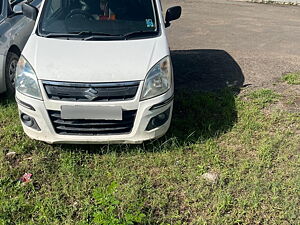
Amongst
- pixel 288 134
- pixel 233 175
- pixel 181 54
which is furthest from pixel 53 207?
pixel 181 54

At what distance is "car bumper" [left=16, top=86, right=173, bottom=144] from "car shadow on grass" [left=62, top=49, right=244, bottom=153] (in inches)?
12.8

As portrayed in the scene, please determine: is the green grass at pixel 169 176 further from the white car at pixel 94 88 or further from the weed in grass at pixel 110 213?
the white car at pixel 94 88

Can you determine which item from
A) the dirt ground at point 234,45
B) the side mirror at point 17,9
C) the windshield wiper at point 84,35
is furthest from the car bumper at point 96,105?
the side mirror at point 17,9

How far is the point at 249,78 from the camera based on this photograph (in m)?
6.05

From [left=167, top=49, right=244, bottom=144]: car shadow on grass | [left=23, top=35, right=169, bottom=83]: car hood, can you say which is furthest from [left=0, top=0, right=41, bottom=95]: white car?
[left=167, top=49, right=244, bottom=144]: car shadow on grass

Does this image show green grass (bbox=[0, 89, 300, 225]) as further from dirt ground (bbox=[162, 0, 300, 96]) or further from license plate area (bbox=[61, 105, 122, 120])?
dirt ground (bbox=[162, 0, 300, 96])

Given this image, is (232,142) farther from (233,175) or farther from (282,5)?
(282,5)

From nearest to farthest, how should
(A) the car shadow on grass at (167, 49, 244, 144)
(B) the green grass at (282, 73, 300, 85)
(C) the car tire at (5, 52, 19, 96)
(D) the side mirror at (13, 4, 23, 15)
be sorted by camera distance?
(A) the car shadow on grass at (167, 49, 244, 144)
(C) the car tire at (5, 52, 19, 96)
(D) the side mirror at (13, 4, 23, 15)
(B) the green grass at (282, 73, 300, 85)

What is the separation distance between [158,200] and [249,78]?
3529mm

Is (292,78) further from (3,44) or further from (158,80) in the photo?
(3,44)

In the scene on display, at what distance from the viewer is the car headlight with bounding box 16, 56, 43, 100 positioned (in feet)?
11.4

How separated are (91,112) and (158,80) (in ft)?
2.43

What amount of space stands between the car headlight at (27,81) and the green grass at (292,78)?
4.07 meters

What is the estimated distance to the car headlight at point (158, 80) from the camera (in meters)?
3.52
